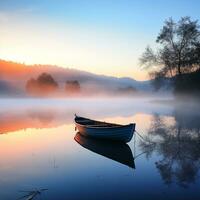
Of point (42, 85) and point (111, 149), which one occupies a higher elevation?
point (42, 85)

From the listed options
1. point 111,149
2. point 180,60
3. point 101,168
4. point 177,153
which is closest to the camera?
point 101,168

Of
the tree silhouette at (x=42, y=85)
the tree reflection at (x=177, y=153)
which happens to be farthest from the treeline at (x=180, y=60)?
the tree silhouette at (x=42, y=85)

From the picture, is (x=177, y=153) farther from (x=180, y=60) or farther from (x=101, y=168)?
(x=180, y=60)

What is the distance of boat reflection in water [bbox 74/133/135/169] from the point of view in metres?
15.0

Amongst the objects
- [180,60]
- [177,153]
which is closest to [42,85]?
[180,60]

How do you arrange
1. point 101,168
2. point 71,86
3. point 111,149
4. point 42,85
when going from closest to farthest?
1. point 101,168
2. point 111,149
3. point 42,85
4. point 71,86

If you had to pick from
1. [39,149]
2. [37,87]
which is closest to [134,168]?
[39,149]

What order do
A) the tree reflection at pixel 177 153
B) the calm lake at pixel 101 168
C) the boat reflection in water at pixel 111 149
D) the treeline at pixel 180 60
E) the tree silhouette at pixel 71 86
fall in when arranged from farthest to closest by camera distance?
the tree silhouette at pixel 71 86, the treeline at pixel 180 60, the boat reflection in water at pixel 111 149, the tree reflection at pixel 177 153, the calm lake at pixel 101 168

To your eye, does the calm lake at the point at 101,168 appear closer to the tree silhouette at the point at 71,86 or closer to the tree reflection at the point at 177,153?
the tree reflection at the point at 177,153

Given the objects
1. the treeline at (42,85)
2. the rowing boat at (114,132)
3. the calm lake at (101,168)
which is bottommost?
the calm lake at (101,168)

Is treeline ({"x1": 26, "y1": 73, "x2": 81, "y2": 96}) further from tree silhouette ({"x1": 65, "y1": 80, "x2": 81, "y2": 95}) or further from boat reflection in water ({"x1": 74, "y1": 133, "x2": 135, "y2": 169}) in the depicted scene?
boat reflection in water ({"x1": 74, "y1": 133, "x2": 135, "y2": 169})

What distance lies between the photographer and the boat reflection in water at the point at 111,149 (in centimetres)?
1502

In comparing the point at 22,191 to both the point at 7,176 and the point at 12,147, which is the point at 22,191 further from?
the point at 12,147

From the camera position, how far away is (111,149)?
17.6 m
